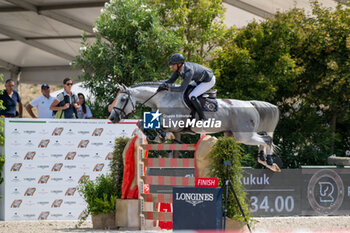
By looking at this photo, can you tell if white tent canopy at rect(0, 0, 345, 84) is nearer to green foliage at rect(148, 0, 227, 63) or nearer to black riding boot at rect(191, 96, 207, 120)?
green foliage at rect(148, 0, 227, 63)

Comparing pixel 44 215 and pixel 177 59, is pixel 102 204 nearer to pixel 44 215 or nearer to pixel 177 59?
pixel 44 215

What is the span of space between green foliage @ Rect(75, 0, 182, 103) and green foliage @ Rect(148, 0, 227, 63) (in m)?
0.97

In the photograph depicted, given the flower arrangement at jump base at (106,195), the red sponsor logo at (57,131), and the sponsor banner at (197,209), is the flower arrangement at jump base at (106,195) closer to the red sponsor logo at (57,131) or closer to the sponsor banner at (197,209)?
the red sponsor logo at (57,131)

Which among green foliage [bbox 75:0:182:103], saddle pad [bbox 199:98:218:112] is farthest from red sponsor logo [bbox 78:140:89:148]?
saddle pad [bbox 199:98:218:112]

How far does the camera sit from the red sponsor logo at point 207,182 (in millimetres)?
5953

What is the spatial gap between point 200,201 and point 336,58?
9.14 metres

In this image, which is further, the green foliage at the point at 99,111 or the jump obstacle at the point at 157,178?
the green foliage at the point at 99,111

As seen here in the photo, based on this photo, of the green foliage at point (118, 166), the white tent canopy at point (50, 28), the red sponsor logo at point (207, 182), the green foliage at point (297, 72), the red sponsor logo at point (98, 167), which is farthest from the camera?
the white tent canopy at point (50, 28)

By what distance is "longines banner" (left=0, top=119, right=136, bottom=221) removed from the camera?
8.46m

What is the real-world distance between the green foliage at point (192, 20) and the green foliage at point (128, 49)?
969mm

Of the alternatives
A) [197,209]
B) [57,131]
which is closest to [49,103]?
[57,131]

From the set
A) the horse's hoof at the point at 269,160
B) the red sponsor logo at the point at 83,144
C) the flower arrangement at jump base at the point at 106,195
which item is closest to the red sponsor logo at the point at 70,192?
the red sponsor logo at the point at 83,144

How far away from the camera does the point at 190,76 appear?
257 inches

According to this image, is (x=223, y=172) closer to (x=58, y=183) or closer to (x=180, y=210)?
(x=180, y=210)
